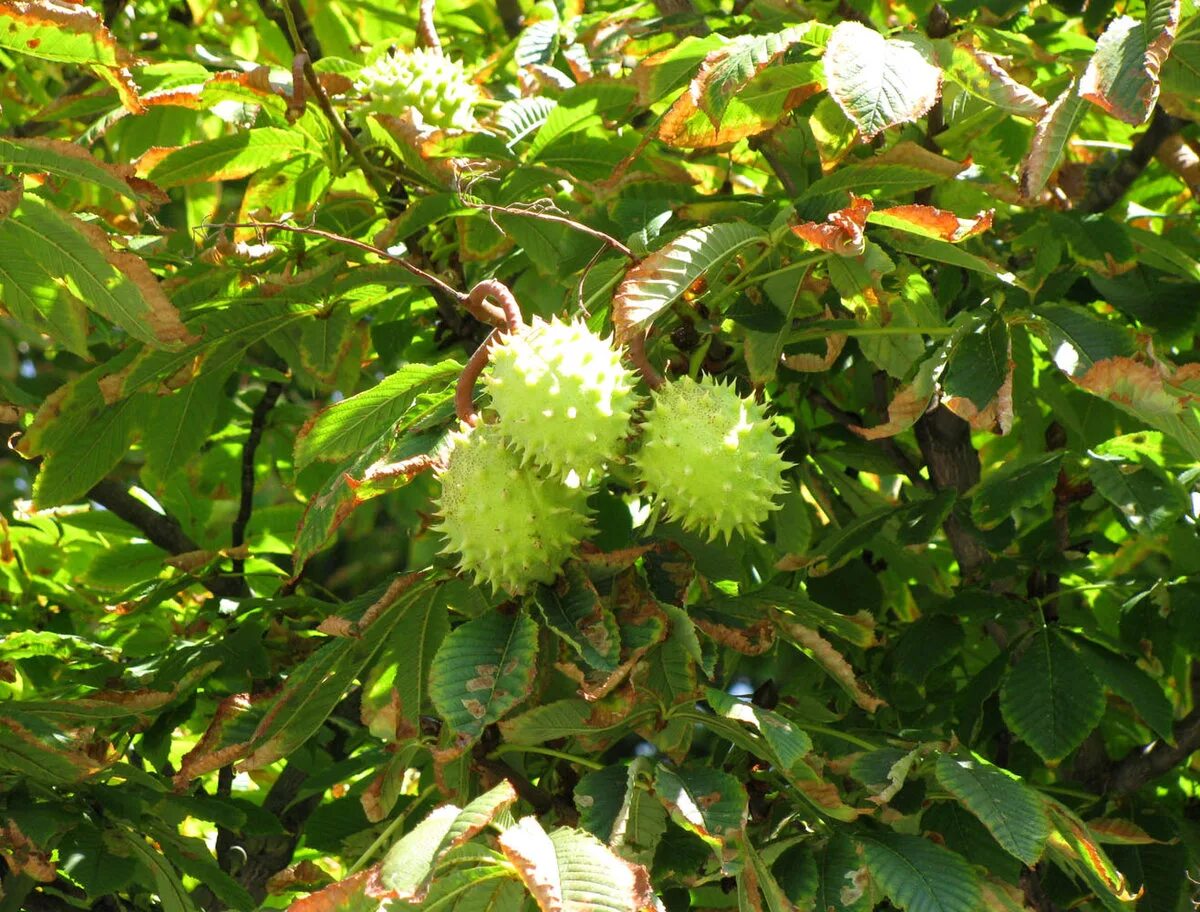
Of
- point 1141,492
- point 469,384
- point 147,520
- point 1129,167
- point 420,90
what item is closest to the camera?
point 469,384

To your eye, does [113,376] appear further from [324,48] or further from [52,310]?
[324,48]

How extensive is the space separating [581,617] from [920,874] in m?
0.44

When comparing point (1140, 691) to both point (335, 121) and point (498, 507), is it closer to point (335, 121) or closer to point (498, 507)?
point (498, 507)

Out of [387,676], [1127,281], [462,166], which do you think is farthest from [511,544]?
[1127,281]

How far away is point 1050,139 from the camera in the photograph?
1.45 meters

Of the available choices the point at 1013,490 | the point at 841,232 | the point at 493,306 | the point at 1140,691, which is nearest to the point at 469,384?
the point at 493,306

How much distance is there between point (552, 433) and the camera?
A: 127 cm

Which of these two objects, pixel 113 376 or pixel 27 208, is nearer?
pixel 27 208

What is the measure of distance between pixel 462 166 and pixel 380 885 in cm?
102

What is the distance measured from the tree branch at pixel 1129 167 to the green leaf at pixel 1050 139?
80 cm

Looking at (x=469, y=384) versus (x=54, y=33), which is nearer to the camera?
(x=469, y=384)

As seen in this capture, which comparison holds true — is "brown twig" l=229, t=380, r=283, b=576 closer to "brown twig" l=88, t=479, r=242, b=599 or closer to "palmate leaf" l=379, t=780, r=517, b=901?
"brown twig" l=88, t=479, r=242, b=599

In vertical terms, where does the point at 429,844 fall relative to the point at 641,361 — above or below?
below

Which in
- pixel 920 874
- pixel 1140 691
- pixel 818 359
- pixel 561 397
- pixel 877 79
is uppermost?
pixel 877 79
